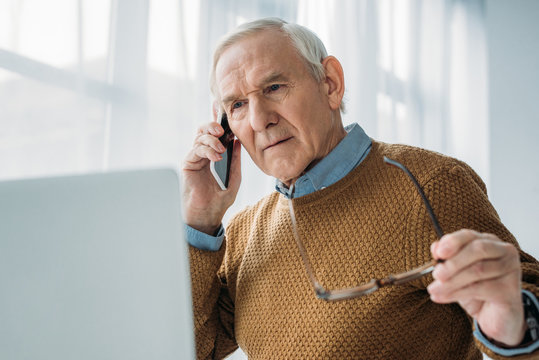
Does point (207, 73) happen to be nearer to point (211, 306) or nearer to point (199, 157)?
point (199, 157)

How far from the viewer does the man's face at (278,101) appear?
3.71 feet

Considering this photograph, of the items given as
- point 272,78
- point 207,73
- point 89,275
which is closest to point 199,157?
point 272,78

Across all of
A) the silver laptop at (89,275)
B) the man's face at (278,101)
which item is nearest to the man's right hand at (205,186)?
the man's face at (278,101)

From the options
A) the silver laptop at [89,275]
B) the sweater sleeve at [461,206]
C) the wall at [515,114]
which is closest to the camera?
the silver laptop at [89,275]

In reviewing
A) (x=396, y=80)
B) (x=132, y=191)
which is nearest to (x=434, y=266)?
(x=132, y=191)

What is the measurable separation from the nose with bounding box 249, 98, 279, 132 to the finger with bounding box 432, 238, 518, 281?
605 mm

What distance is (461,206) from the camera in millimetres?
933

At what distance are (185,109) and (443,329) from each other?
104cm

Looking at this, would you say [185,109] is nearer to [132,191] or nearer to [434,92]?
Answer: [132,191]

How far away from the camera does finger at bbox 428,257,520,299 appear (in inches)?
24.1

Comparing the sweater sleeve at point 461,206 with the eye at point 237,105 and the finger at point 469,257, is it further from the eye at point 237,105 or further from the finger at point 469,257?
the eye at point 237,105

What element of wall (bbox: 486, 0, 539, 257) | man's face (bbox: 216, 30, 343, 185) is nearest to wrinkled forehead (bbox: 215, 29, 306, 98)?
man's face (bbox: 216, 30, 343, 185)

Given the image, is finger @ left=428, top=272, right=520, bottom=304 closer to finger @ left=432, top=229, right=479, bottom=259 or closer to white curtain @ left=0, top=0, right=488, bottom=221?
finger @ left=432, top=229, right=479, bottom=259

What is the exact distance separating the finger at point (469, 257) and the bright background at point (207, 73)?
3.34 ft
